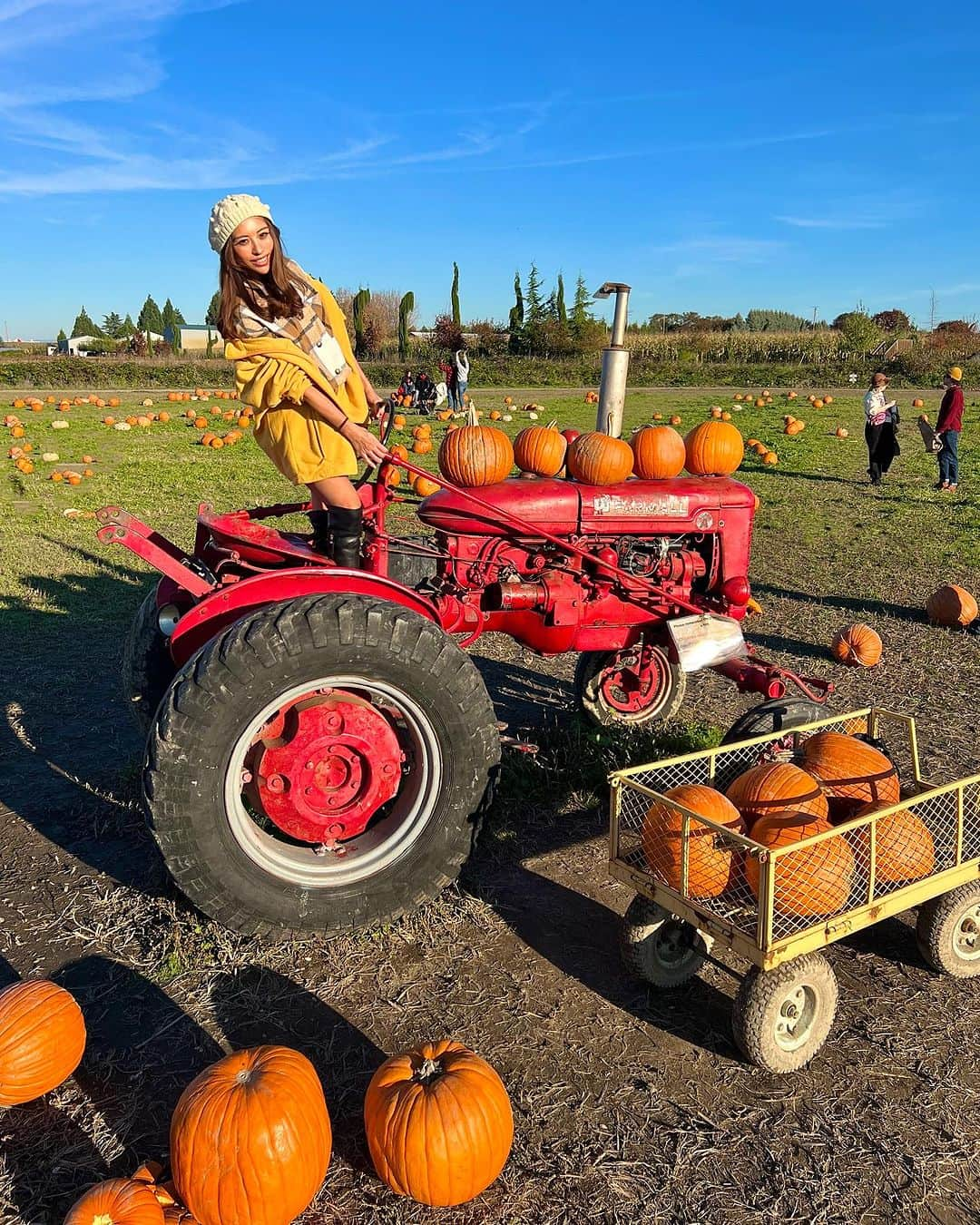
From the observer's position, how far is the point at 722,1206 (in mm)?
2387

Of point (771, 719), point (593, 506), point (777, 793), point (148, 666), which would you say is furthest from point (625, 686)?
point (148, 666)

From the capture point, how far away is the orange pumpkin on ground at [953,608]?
7492 millimetres

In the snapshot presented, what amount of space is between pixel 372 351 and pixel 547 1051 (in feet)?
193

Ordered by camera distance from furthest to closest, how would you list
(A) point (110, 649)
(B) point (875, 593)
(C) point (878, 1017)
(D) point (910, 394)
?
1. (D) point (910, 394)
2. (B) point (875, 593)
3. (A) point (110, 649)
4. (C) point (878, 1017)

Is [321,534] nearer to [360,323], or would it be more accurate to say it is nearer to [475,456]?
[475,456]

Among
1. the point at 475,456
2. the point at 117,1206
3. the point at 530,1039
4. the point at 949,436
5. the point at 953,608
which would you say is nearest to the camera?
the point at 117,1206

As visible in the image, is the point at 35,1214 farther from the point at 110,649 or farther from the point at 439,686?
the point at 110,649

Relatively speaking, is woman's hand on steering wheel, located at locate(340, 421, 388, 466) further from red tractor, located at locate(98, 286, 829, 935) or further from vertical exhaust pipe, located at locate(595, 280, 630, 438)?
vertical exhaust pipe, located at locate(595, 280, 630, 438)

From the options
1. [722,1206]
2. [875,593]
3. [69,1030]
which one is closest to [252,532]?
[69,1030]

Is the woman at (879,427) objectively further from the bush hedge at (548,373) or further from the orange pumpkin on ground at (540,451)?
the bush hedge at (548,373)

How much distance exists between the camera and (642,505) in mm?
4555

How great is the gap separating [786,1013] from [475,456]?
2660 millimetres

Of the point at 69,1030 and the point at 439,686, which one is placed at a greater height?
the point at 439,686

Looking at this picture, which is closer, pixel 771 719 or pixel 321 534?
pixel 321 534
